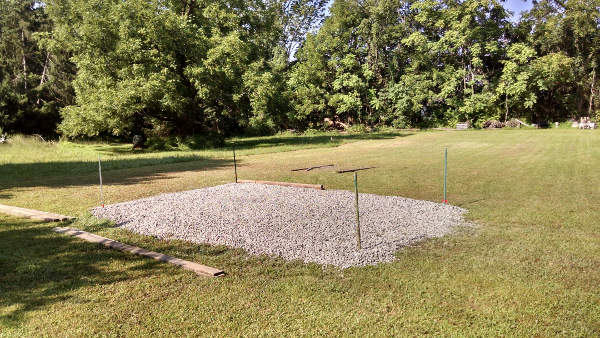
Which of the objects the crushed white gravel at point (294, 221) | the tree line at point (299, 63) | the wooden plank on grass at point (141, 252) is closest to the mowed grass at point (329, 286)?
the wooden plank on grass at point (141, 252)

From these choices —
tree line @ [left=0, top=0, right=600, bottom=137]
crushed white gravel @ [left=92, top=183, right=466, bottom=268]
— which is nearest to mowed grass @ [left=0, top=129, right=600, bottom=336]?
crushed white gravel @ [left=92, top=183, right=466, bottom=268]

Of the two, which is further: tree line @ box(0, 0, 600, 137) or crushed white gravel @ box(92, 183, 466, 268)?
tree line @ box(0, 0, 600, 137)

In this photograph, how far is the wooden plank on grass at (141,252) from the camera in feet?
14.4

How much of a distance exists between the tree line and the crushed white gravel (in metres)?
13.8

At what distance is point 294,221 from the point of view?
642 centimetres

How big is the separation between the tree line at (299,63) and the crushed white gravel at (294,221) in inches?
543

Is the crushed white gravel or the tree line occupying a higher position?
the tree line

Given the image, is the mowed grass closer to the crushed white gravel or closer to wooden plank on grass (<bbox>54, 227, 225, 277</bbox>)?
wooden plank on grass (<bbox>54, 227, 225, 277</bbox>)

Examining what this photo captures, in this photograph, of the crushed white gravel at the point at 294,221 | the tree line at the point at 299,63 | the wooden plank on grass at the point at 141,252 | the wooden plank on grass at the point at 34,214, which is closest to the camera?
the wooden plank on grass at the point at 141,252

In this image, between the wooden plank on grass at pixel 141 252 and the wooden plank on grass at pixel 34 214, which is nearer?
the wooden plank on grass at pixel 141 252

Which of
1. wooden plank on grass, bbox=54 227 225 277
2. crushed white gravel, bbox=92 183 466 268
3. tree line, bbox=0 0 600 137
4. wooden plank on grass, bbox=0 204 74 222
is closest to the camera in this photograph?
wooden plank on grass, bbox=54 227 225 277

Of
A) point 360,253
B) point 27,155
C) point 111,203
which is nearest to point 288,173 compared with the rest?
point 111,203

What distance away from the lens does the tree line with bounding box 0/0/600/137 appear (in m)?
21.0

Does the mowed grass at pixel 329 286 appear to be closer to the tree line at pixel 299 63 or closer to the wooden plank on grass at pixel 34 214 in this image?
the wooden plank on grass at pixel 34 214
